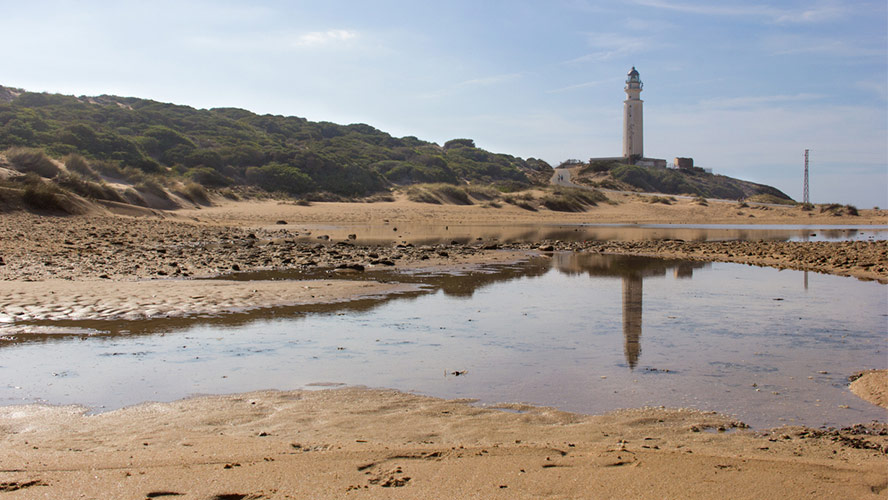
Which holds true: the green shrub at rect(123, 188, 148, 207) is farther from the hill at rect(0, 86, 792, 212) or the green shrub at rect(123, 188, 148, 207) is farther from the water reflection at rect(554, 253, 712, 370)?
the water reflection at rect(554, 253, 712, 370)

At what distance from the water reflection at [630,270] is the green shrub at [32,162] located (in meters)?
23.1

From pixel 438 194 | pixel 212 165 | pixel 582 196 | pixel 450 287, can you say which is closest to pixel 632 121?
pixel 582 196

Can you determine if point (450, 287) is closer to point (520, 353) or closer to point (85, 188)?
point (520, 353)

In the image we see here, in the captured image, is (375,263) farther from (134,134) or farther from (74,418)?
(134,134)

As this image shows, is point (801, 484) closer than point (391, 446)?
Yes

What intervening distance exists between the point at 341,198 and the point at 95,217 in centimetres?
2332

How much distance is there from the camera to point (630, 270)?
1680 cm

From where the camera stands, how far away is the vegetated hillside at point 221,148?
4181 cm

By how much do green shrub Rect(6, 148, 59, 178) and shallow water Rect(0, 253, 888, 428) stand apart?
23163mm

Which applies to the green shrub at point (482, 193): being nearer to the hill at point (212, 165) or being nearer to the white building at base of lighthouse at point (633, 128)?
the hill at point (212, 165)

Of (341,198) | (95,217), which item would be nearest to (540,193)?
(341,198)

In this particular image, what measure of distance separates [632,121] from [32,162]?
77.4 metres

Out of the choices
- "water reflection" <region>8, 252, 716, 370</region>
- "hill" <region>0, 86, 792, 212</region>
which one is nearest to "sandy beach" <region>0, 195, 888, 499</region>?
"water reflection" <region>8, 252, 716, 370</region>

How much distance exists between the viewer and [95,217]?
23.5 m
